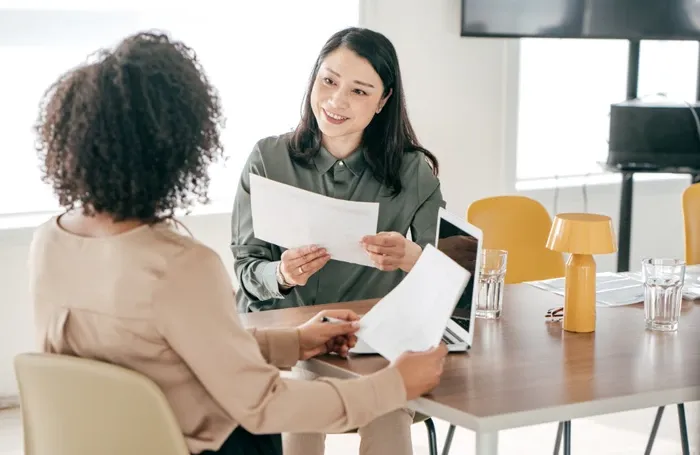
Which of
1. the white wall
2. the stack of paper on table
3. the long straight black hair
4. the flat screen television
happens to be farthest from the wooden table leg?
the flat screen television

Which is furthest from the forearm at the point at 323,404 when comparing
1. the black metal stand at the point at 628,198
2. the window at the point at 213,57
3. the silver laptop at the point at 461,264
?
the black metal stand at the point at 628,198

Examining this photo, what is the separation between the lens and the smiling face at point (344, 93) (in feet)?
8.41

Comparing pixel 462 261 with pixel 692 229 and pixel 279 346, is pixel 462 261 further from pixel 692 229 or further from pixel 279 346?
pixel 692 229

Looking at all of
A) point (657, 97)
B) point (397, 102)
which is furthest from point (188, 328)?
point (657, 97)

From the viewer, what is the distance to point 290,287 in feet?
7.88

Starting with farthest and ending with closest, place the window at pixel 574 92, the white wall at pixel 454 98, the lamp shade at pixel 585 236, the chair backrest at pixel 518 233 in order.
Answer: the window at pixel 574 92
the white wall at pixel 454 98
the chair backrest at pixel 518 233
the lamp shade at pixel 585 236

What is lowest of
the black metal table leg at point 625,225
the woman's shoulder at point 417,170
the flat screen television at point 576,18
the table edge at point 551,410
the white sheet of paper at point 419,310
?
the black metal table leg at point 625,225

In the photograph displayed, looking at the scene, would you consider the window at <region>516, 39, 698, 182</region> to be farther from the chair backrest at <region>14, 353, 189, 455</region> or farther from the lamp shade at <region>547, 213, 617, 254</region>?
the chair backrest at <region>14, 353, 189, 455</region>

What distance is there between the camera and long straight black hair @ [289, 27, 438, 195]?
2.60 m

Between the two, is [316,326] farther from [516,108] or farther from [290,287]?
[516,108]

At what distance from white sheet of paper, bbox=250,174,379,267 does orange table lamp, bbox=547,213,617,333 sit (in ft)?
1.34

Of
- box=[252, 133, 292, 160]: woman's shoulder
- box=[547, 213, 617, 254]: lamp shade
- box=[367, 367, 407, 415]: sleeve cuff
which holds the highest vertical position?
box=[252, 133, 292, 160]: woman's shoulder

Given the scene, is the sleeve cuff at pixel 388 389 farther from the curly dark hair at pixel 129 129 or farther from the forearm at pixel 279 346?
the curly dark hair at pixel 129 129

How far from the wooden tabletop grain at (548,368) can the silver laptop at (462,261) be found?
1.6 inches
